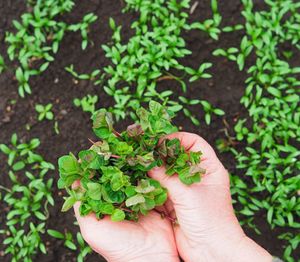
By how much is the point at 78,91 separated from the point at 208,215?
1350mm

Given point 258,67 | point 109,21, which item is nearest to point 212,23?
point 258,67

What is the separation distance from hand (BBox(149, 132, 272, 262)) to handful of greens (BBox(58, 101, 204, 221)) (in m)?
0.07

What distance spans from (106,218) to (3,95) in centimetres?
140

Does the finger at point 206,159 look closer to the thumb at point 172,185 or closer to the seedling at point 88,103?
the thumb at point 172,185

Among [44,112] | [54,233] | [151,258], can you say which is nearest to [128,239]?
[151,258]

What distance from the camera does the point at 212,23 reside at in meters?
3.12

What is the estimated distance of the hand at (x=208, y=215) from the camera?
Answer: 2.11 metres

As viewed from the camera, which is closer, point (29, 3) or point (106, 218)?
point (106, 218)

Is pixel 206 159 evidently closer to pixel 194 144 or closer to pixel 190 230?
pixel 194 144

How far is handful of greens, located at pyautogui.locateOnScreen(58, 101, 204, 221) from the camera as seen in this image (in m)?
1.98

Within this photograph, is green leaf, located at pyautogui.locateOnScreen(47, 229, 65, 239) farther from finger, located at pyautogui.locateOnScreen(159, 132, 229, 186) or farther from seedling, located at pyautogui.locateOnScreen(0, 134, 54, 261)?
finger, located at pyautogui.locateOnScreen(159, 132, 229, 186)

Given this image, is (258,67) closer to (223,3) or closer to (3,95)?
(223,3)

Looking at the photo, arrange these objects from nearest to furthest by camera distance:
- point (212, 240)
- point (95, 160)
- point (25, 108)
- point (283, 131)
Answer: point (95, 160) < point (212, 240) < point (283, 131) < point (25, 108)

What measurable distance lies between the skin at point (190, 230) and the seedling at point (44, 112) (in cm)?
99
